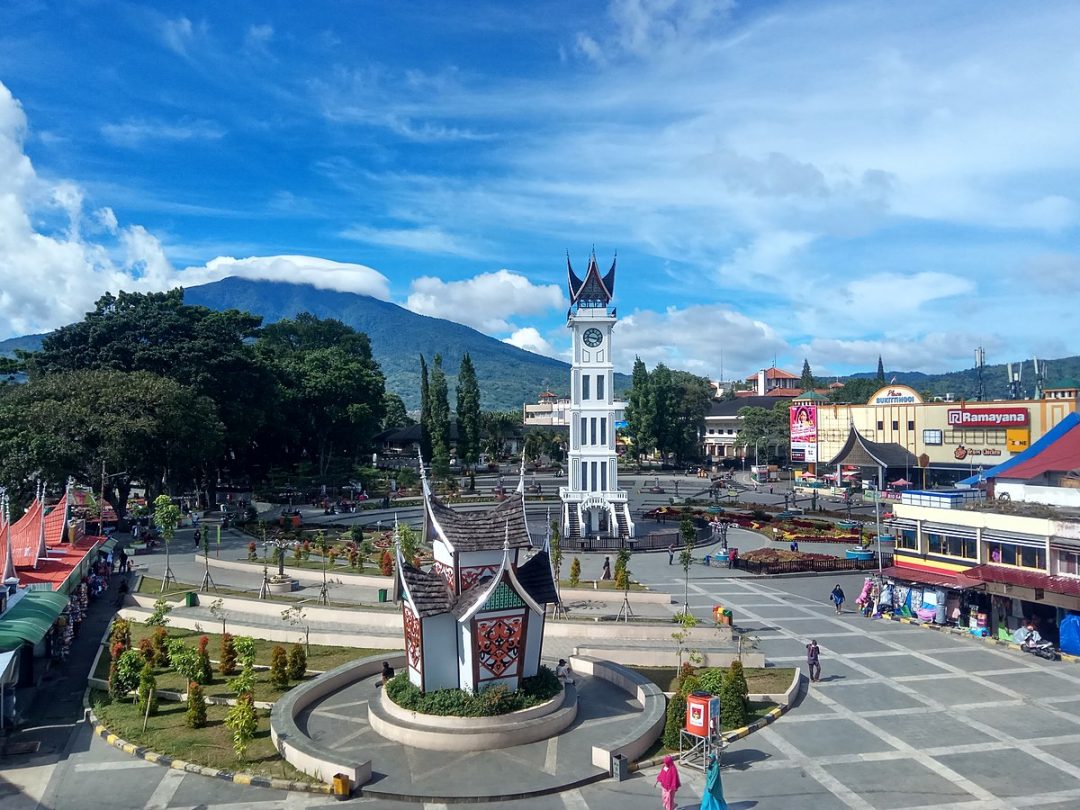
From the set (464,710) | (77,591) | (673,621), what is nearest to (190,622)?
(77,591)

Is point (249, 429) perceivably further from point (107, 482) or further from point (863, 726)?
point (863, 726)

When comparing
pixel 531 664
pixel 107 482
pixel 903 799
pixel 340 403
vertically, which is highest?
pixel 340 403

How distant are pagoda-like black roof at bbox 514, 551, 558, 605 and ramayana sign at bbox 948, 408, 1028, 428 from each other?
6163 cm

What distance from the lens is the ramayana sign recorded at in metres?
66.2

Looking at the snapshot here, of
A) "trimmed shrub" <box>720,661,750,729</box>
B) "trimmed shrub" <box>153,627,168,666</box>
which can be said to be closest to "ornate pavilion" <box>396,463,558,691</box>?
"trimmed shrub" <box>720,661,750,729</box>

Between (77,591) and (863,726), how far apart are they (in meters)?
26.7

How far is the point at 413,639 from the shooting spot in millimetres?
18625

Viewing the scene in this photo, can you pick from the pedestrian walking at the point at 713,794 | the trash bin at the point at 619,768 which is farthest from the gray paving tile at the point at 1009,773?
the trash bin at the point at 619,768

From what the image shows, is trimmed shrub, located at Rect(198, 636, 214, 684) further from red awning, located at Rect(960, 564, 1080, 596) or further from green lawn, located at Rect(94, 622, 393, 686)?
red awning, located at Rect(960, 564, 1080, 596)

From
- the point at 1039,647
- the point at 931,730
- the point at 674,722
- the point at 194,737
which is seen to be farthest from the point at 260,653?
the point at 1039,647

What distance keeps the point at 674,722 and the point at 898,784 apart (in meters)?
4.69

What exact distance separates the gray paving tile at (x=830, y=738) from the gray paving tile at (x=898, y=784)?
72 cm

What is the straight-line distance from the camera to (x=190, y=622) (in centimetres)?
2680

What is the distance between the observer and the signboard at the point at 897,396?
74562 millimetres
